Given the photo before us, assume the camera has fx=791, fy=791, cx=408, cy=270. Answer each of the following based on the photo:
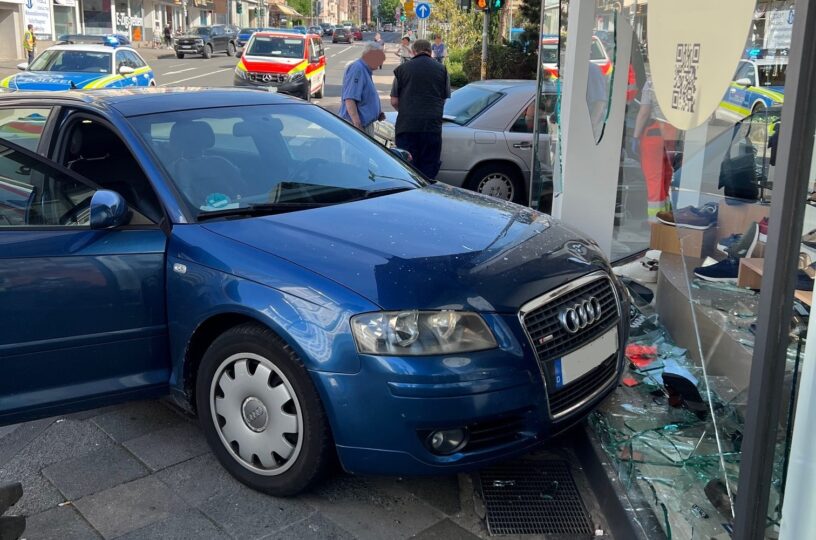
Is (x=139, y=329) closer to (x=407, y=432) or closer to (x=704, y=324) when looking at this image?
(x=407, y=432)

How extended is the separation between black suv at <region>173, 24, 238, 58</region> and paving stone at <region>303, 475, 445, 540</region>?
44546mm

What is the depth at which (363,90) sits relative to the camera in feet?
27.2

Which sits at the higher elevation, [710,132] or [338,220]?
[710,132]

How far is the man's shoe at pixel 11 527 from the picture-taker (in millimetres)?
2801

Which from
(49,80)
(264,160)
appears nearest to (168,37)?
(49,80)

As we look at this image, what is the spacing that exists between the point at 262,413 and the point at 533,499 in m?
1.21

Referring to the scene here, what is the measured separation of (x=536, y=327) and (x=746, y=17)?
52.5 inches

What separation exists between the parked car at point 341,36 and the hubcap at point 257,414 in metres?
78.0

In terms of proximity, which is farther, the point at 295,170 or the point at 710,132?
the point at 295,170

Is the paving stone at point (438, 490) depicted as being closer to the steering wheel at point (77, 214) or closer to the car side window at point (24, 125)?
the steering wheel at point (77, 214)

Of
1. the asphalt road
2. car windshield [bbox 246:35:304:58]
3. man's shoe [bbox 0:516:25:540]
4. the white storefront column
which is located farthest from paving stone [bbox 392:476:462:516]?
car windshield [bbox 246:35:304:58]

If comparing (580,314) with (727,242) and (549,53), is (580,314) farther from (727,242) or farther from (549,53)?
(549,53)

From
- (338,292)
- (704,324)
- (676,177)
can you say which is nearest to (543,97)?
(676,177)

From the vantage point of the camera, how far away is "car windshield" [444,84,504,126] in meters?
8.80
